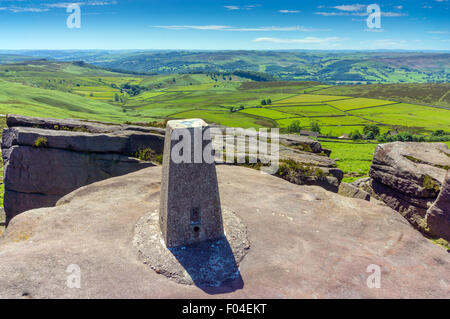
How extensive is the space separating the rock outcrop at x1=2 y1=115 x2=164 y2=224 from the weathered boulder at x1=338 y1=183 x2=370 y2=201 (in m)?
19.8

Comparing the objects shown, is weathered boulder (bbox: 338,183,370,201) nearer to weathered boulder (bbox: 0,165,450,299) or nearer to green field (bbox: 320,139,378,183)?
weathered boulder (bbox: 0,165,450,299)

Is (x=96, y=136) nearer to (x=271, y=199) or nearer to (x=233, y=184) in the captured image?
(x=233, y=184)

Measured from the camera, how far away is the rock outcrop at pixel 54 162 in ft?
96.4

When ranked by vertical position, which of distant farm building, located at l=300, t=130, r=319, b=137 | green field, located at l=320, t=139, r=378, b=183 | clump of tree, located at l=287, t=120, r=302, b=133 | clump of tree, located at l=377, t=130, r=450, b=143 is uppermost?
clump of tree, located at l=287, t=120, r=302, b=133

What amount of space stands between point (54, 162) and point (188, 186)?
2081 centimetres

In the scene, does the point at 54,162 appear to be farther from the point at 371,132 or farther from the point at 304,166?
the point at 371,132

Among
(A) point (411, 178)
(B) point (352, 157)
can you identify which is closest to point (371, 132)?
(B) point (352, 157)

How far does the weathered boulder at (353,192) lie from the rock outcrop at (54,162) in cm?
1980

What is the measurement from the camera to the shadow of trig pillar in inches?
607

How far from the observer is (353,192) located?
90.6 feet

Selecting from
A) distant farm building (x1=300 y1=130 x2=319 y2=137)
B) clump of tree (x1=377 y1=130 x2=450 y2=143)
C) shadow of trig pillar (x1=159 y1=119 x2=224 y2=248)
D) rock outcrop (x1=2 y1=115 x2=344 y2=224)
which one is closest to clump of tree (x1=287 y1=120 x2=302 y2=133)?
distant farm building (x1=300 y1=130 x2=319 y2=137)

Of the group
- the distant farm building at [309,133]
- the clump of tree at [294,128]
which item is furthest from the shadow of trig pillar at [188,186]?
the clump of tree at [294,128]
